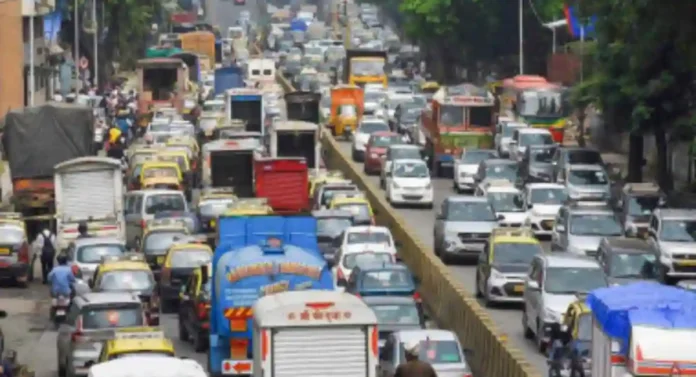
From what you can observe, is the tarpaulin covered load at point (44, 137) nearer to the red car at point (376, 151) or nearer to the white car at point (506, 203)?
the white car at point (506, 203)

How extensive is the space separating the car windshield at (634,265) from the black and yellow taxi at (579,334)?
6004 millimetres

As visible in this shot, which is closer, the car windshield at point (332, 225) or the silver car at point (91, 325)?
the silver car at point (91, 325)

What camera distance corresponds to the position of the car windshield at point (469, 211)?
46812 mm

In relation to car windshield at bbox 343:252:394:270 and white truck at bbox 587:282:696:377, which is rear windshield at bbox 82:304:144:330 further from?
car windshield at bbox 343:252:394:270

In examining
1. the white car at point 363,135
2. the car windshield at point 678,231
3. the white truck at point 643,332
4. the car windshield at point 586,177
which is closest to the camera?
the white truck at point 643,332

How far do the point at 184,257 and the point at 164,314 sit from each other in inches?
51.9

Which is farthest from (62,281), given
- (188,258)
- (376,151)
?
(376,151)

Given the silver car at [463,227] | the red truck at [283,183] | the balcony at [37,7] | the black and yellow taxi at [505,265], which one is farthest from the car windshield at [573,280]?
the balcony at [37,7]

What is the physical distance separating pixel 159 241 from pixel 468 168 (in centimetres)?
1945

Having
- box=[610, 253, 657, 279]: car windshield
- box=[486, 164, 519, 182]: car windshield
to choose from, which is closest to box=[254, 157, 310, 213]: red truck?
box=[486, 164, 519, 182]: car windshield

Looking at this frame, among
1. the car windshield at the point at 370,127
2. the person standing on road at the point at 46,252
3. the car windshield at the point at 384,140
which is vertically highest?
the car windshield at the point at 370,127

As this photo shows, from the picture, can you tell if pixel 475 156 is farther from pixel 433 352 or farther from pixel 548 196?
pixel 433 352

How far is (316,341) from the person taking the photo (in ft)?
79.9

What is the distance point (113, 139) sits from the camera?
71250 mm
